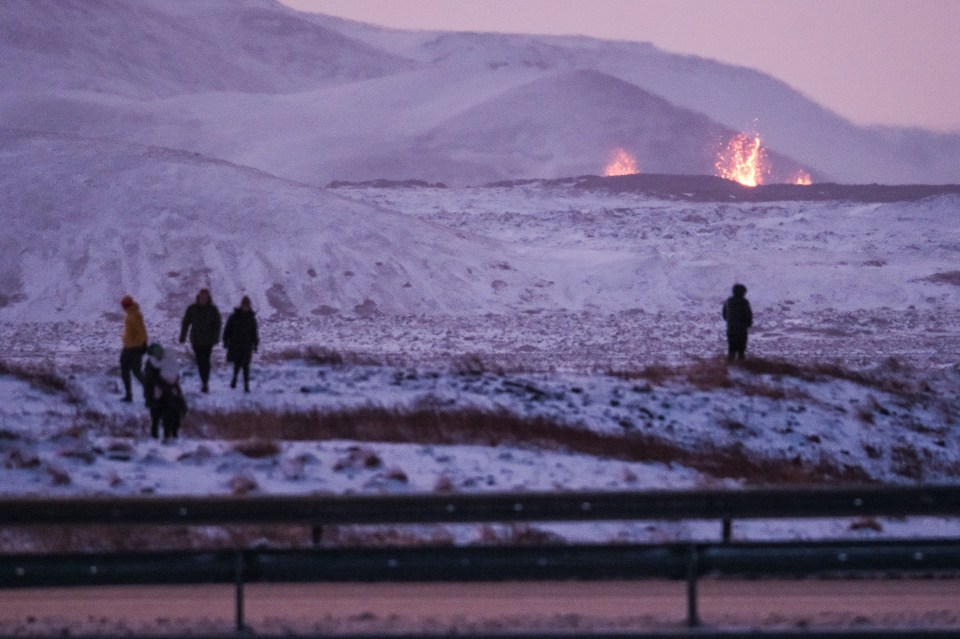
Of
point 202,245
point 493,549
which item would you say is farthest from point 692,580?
point 202,245

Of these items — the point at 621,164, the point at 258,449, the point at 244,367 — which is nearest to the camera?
the point at 258,449

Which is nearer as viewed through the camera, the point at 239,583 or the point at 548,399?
the point at 239,583

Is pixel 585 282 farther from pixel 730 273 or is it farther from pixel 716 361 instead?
pixel 716 361

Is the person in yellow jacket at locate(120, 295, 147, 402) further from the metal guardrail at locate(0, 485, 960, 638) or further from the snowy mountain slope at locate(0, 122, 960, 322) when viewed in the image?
the snowy mountain slope at locate(0, 122, 960, 322)

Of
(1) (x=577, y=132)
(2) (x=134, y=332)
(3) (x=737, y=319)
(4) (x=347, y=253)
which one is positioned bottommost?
(2) (x=134, y=332)

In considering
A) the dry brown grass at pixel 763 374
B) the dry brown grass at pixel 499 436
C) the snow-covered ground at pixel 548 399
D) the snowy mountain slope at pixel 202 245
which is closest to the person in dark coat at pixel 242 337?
the snow-covered ground at pixel 548 399

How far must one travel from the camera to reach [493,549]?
283 inches

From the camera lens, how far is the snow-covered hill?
82.0 m

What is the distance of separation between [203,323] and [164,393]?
4.19 meters

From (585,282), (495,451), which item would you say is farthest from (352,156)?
(495,451)

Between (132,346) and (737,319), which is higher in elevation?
(737,319)

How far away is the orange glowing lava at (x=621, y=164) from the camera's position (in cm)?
8438

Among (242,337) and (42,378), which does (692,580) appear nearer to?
(242,337)

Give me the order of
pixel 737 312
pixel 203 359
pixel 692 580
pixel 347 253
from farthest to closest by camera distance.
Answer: pixel 347 253
pixel 737 312
pixel 203 359
pixel 692 580
